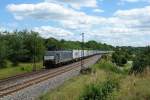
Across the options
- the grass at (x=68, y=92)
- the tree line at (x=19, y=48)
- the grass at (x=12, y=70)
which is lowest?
the grass at (x=12, y=70)

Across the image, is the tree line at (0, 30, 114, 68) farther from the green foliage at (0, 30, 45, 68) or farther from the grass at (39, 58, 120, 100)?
the grass at (39, 58, 120, 100)

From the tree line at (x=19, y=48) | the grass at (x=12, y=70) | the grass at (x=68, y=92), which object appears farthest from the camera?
the tree line at (x=19, y=48)

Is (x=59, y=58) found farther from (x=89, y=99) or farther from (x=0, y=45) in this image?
(x=89, y=99)

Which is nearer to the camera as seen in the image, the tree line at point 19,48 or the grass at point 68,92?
the grass at point 68,92

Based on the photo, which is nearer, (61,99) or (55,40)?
(61,99)

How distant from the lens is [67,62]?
74750 mm

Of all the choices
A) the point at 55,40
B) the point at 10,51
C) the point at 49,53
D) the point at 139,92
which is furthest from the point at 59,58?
the point at 55,40

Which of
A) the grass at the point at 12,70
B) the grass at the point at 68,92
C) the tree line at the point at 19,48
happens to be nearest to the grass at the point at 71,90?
the grass at the point at 68,92

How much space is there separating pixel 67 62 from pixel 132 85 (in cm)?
5341

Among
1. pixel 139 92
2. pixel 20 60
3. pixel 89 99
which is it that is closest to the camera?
pixel 89 99

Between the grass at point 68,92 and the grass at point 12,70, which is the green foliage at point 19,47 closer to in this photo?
the grass at point 12,70

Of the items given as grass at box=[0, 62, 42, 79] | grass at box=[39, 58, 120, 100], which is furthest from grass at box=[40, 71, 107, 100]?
grass at box=[0, 62, 42, 79]

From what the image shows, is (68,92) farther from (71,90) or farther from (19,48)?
(19,48)

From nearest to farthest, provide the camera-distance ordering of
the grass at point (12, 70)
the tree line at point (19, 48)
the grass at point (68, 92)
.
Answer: the grass at point (68, 92) → the grass at point (12, 70) → the tree line at point (19, 48)
